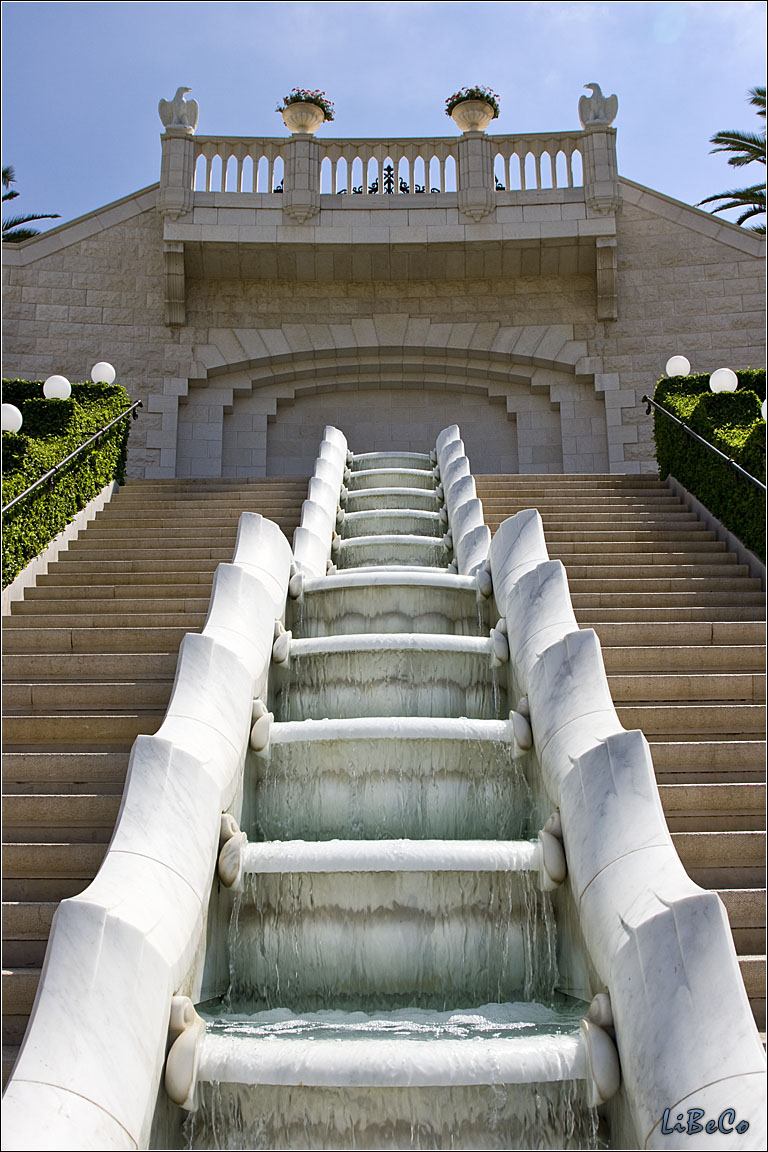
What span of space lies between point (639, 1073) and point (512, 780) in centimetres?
227

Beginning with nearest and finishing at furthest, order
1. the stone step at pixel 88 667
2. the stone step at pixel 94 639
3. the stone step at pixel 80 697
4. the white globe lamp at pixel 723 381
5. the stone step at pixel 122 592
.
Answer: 1. the stone step at pixel 80 697
2. the stone step at pixel 88 667
3. the stone step at pixel 94 639
4. the stone step at pixel 122 592
5. the white globe lamp at pixel 723 381

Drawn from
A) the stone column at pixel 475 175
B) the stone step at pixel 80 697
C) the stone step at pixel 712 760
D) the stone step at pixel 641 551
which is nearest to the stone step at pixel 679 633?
the stone step at pixel 712 760

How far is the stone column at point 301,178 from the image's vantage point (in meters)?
17.1

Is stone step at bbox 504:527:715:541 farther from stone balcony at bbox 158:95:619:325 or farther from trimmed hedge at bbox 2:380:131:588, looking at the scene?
stone balcony at bbox 158:95:619:325

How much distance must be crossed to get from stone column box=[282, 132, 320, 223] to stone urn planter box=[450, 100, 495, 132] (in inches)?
98.1

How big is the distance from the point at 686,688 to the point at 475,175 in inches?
515

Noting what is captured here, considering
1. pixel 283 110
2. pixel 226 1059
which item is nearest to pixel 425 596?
pixel 226 1059

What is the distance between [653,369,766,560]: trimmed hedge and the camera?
9172 millimetres

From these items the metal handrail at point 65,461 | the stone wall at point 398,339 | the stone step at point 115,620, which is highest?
the stone wall at point 398,339

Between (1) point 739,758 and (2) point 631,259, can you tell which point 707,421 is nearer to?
(1) point 739,758

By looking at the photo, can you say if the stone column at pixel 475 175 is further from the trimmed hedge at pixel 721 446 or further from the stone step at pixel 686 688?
the stone step at pixel 686 688

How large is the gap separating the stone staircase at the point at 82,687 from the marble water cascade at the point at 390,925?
81 cm

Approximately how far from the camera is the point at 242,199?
1722cm

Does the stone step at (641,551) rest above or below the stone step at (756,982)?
above
